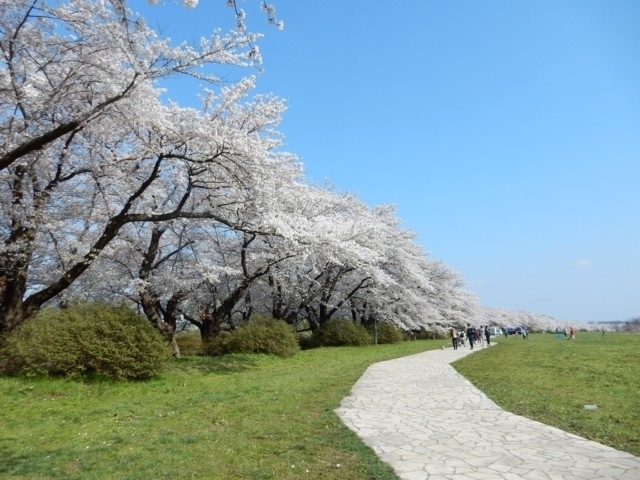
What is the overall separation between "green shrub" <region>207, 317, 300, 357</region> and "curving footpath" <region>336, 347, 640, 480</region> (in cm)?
1026

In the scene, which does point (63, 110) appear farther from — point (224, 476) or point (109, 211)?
point (224, 476)

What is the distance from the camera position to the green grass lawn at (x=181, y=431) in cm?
543

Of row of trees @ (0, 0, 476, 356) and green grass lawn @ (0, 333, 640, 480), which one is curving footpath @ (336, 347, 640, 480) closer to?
green grass lawn @ (0, 333, 640, 480)

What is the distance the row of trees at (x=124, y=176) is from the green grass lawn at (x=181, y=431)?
157 inches

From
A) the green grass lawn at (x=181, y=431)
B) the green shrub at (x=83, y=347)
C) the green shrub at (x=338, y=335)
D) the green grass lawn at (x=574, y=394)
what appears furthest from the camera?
the green shrub at (x=338, y=335)

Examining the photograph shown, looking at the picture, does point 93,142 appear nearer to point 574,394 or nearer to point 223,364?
point 223,364

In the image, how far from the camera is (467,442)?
21.1 feet

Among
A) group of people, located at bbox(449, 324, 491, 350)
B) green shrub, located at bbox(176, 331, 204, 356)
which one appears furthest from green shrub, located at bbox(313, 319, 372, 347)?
green shrub, located at bbox(176, 331, 204, 356)

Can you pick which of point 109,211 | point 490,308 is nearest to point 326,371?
point 109,211

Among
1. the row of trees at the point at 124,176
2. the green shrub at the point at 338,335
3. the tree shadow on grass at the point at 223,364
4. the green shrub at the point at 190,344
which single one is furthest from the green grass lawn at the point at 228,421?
the green shrub at the point at 338,335

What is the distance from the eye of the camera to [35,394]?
10.8 meters

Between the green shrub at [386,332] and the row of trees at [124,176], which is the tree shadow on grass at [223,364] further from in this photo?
the green shrub at [386,332]

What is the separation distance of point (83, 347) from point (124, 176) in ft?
16.7

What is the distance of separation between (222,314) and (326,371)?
25.1 ft
